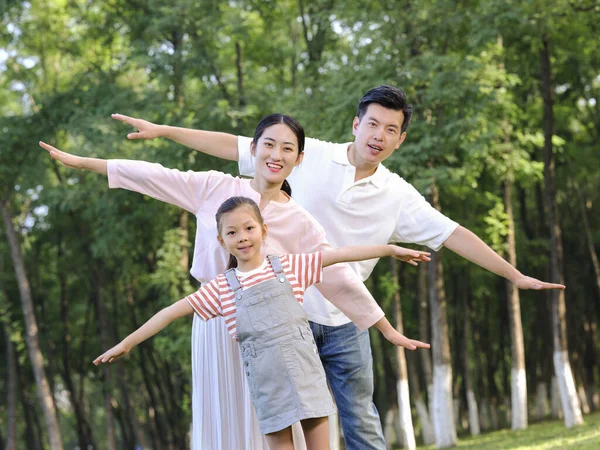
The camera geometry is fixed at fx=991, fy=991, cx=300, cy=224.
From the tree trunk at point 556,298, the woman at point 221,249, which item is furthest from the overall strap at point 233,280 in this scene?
the tree trunk at point 556,298

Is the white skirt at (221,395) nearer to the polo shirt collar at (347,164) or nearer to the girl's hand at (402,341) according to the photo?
the girl's hand at (402,341)

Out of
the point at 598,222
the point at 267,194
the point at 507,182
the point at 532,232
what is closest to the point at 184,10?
the point at 507,182

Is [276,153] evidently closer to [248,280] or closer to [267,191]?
[267,191]

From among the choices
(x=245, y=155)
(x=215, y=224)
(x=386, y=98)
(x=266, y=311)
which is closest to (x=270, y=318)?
(x=266, y=311)

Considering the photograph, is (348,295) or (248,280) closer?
(248,280)

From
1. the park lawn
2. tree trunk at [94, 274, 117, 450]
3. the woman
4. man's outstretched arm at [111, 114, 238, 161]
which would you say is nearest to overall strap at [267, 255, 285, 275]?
the woman

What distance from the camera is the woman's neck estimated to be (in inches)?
200

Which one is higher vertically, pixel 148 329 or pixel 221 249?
pixel 221 249

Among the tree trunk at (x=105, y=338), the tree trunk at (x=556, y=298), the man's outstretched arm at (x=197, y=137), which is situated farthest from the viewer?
the tree trunk at (x=105, y=338)

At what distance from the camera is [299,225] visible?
5008mm

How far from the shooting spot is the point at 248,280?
468 cm

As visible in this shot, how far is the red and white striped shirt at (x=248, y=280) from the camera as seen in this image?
4691 mm

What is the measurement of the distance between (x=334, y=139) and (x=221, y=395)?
1358cm

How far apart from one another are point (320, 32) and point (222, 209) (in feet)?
69.8
